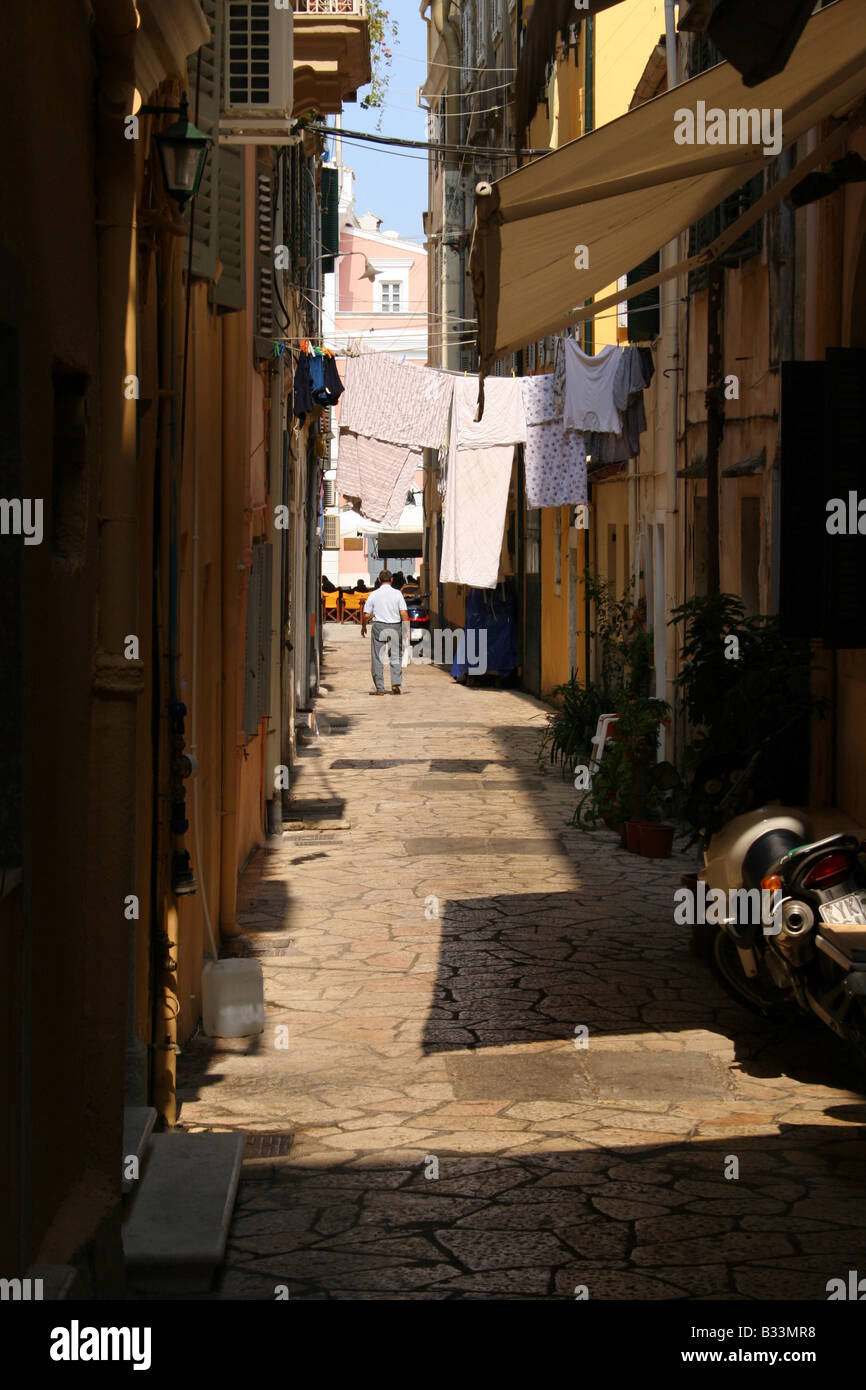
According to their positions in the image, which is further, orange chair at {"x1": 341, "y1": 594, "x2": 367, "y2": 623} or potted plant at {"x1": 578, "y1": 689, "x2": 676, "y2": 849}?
orange chair at {"x1": 341, "y1": 594, "x2": 367, "y2": 623}

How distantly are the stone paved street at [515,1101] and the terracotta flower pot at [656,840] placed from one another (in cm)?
27

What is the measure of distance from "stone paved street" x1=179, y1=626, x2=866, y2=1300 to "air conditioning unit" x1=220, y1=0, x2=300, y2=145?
4.65 metres

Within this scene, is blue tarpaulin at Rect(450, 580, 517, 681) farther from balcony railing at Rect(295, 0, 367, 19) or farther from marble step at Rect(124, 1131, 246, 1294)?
marble step at Rect(124, 1131, 246, 1294)

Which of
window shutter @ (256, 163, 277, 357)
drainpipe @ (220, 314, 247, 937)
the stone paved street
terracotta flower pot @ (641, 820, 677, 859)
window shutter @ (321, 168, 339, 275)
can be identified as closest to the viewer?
the stone paved street

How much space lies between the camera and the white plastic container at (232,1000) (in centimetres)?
831

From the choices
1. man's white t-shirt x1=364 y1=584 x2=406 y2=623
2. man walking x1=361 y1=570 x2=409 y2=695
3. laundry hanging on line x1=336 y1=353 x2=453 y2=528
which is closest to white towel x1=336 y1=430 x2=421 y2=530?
laundry hanging on line x1=336 y1=353 x2=453 y2=528

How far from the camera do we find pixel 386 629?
27.9 metres

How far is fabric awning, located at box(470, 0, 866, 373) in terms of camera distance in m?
7.11

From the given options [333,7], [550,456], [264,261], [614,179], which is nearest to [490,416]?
[550,456]

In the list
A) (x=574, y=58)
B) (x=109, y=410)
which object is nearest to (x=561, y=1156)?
(x=109, y=410)

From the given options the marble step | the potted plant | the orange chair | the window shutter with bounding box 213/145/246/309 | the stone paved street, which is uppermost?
the window shutter with bounding box 213/145/246/309

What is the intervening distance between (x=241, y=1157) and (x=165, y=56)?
395 centimetres

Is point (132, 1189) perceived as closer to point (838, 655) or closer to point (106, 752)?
point (106, 752)
